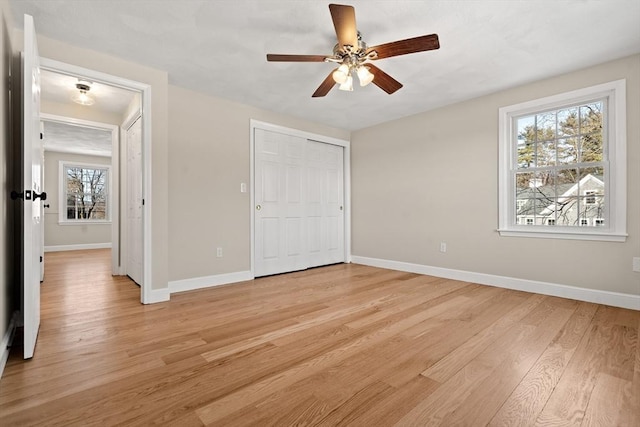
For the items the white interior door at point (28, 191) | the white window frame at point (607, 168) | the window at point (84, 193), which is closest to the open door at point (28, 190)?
the white interior door at point (28, 191)

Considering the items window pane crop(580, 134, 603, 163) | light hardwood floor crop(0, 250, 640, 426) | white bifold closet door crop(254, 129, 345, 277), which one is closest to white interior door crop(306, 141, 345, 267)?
white bifold closet door crop(254, 129, 345, 277)

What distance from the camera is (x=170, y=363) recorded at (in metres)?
1.74

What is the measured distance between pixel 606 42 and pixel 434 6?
1.73 metres

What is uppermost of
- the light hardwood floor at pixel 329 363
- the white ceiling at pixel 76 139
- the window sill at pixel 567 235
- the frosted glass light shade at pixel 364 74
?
the white ceiling at pixel 76 139

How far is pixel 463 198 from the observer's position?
152 inches

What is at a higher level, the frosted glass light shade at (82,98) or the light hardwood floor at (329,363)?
the frosted glass light shade at (82,98)

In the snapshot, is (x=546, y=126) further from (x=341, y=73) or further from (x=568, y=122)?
(x=341, y=73)

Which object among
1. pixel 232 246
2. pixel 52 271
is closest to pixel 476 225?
pixel 232 246

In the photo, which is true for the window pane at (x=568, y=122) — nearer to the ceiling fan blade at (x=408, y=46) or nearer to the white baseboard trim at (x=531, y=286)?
the white baseboard trim at (x=531, y=286)

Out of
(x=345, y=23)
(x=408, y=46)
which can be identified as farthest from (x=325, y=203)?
(x=345, y=23)

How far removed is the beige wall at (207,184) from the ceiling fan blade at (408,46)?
2.25m

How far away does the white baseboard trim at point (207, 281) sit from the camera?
3346mm

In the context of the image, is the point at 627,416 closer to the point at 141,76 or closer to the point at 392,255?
the point at 392,255

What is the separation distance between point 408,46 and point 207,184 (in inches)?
105
